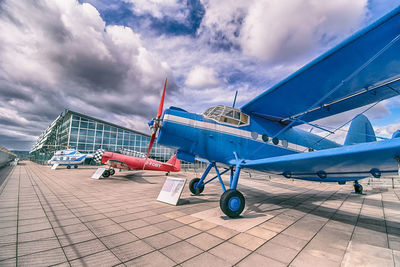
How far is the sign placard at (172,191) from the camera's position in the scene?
19.1 ft

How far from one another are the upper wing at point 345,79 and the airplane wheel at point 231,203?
111 inches

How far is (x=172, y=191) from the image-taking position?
6.14 metres

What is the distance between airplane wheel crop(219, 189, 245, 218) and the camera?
4.40 metres

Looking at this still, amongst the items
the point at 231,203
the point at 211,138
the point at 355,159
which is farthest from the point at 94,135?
the point at 355,159

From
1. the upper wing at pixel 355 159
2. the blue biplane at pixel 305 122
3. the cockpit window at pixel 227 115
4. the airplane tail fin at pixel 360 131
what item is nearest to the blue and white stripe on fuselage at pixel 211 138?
the blue biplane at pixel 305 122

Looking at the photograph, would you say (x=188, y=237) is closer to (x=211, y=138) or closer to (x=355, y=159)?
(x=211, y=138)

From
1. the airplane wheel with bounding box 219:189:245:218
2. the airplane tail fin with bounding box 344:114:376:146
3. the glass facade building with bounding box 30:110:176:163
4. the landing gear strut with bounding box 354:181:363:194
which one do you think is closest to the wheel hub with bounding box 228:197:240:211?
the airplane wheel with bounding box 219:189:245:218

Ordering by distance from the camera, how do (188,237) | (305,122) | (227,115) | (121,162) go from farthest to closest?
(121,162) < (227,115) < (305,122) < (188,237)

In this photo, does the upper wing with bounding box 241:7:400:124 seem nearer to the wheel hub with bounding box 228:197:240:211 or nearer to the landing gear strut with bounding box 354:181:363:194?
the wheel hub with bounding box 228:197:240:211

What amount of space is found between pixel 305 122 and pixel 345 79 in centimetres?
150

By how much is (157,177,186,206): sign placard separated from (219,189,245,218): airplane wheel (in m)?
1.90

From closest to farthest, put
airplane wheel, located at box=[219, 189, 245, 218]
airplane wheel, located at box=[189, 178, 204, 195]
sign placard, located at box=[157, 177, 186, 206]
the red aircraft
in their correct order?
1. airplane wheel, located at box=[219, 189, 245, 218]
2. sign placard, located at box=[157, 177, 186, 206]
3. airplane wheel, located at box=[189, 178, 204, 195]
4. the red aircraft

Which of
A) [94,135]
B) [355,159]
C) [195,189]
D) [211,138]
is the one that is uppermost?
[94,135]

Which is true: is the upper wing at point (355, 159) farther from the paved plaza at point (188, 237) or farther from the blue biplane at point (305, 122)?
the paved plaza at point (188, 237)
